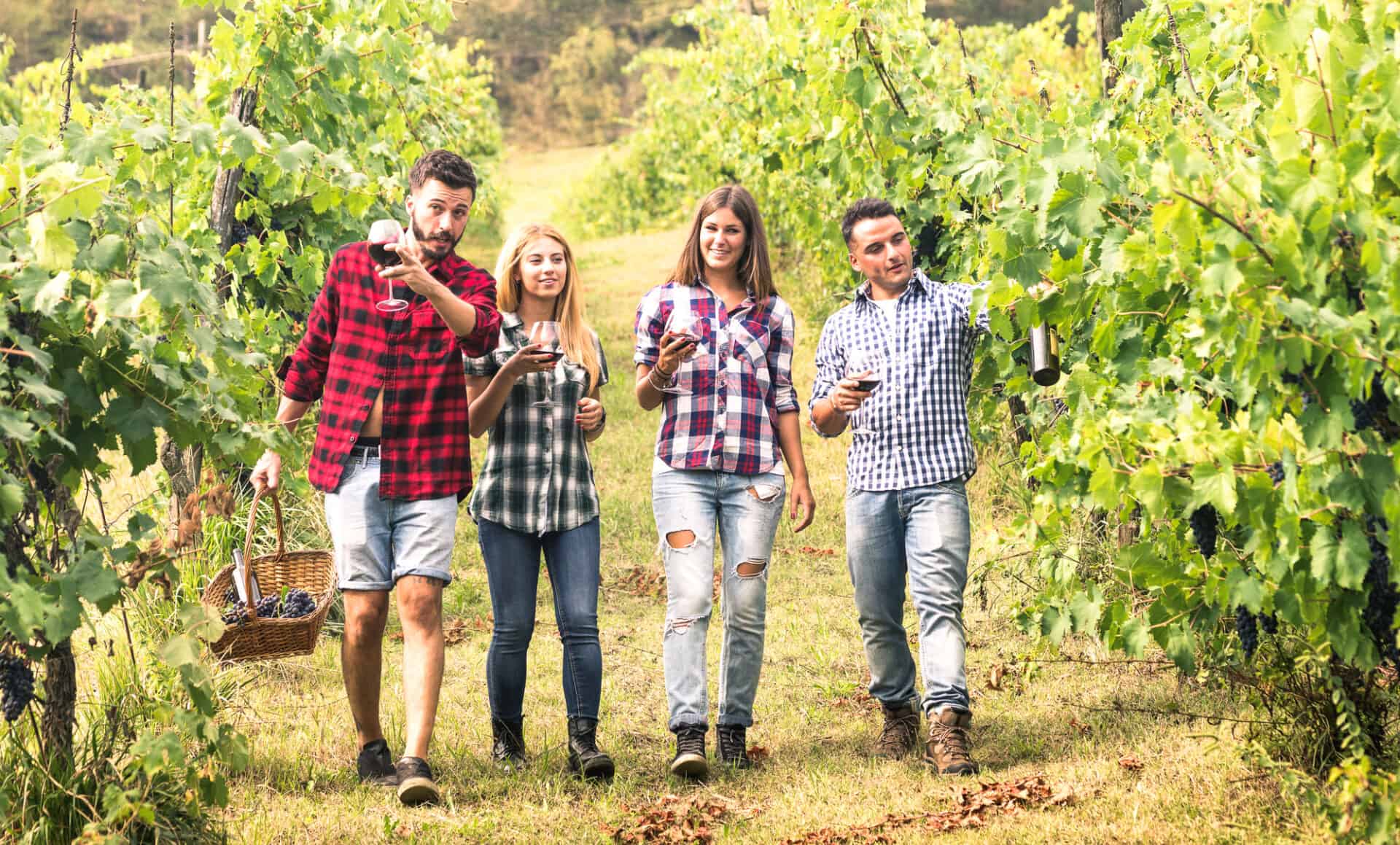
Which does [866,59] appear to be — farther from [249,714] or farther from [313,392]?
[249,714]

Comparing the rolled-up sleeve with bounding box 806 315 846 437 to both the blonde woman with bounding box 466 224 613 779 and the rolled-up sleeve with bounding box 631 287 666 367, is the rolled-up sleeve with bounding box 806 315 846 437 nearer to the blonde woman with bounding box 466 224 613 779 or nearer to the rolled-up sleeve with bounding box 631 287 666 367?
the rolled-up sleeve with bounding box 631 287 666 367

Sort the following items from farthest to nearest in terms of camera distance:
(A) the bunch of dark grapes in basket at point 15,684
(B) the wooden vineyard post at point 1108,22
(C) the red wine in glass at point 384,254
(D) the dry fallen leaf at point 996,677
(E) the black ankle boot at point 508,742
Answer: (B) the wooden vineyard post at point 1108,22
(D) the dry fallen leaf at point 996,677
(E) the black ankle boot at point 508,742
(C) the red wine in glass at point 384,254
(A) the bunch of dark grapes in basket at point 15,684

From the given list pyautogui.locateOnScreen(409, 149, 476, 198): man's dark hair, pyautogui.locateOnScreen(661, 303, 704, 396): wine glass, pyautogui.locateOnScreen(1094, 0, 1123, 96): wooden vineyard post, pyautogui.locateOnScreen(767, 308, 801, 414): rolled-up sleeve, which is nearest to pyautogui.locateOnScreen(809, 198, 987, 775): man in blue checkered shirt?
pyautogui.locateOnScreen(767, 308, 801, 414): rolled-up sleeve

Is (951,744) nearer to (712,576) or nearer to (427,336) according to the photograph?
(712,576)

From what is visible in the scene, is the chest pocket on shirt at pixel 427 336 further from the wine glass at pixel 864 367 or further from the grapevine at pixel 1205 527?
the grapevine at pixel 1205 527

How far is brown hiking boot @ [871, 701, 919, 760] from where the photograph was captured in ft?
14.3

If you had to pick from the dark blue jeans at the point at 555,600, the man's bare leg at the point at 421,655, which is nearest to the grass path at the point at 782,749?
the man's bare leg at the point at 421,655

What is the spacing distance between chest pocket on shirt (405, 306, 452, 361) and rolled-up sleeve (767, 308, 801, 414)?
3.46 feet

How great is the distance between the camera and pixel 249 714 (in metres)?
4.90

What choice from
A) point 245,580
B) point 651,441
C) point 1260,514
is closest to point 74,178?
point 245,580

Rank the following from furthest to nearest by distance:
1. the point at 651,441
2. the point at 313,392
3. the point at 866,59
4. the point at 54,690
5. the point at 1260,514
→ the point at 651,441
the point at 866,59
the point at 313,392
the point at 54,690
the point at 1260,514

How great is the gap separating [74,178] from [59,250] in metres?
0.15

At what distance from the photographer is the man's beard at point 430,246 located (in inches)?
156

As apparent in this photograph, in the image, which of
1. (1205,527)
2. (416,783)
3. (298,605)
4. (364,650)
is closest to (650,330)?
(364,650)
